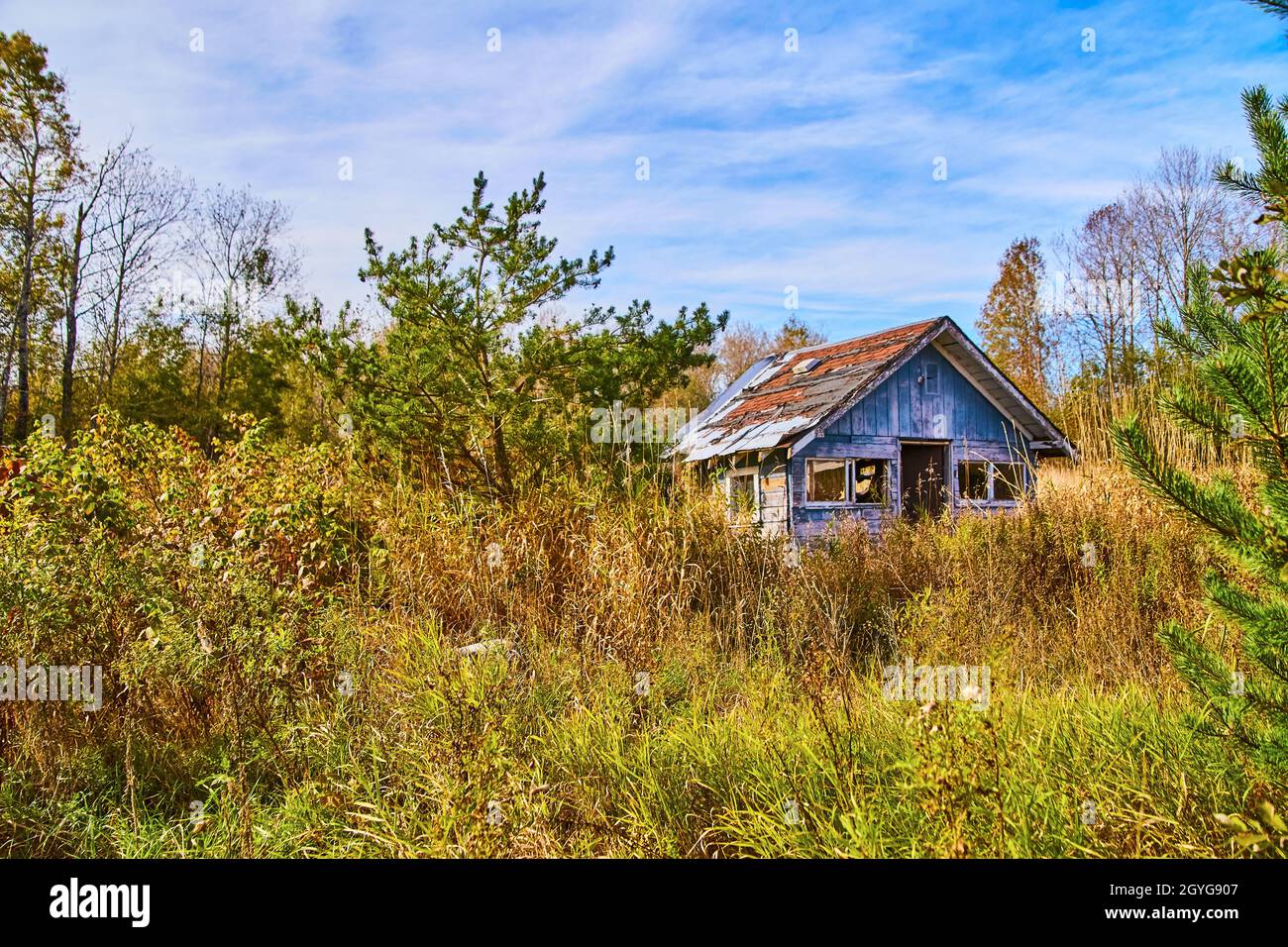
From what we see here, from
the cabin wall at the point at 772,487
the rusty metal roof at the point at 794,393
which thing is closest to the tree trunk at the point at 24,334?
the rusty metal roof at the point at 794,393

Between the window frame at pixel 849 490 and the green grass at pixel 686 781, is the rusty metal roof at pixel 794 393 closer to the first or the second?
the window frame at pixel 849 490

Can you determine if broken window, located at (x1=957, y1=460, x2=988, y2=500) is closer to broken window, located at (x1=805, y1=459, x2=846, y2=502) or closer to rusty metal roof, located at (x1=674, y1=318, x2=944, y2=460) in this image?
broken window, located at (x1=805, y1=459, x2=846, y2=502)

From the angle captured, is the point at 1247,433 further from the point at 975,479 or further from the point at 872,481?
the point at 975,479

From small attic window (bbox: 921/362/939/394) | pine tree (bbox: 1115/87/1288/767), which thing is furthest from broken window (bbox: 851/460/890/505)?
pine tree (bbox: 1115/87/1288/767)

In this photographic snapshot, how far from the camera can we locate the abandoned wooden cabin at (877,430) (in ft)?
43.5

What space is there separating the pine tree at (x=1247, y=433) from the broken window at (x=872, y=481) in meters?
11.4

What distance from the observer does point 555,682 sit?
13.9 ft

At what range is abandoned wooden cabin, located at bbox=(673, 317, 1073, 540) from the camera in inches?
522

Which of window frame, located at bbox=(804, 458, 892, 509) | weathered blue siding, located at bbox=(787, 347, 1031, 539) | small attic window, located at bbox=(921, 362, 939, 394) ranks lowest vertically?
window frame, located at bbox=(804, 458, 892, 509)

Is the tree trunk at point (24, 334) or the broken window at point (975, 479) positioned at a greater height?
the tree trunk at point (24, 334)

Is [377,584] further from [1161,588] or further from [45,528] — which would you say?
[1161,588]

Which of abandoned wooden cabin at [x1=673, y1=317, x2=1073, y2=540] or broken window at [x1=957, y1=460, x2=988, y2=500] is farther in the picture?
broken window at [x1=957, y1=460, x2=988, y2=500]

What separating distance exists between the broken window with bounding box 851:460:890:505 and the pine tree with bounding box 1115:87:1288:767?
447 inches
